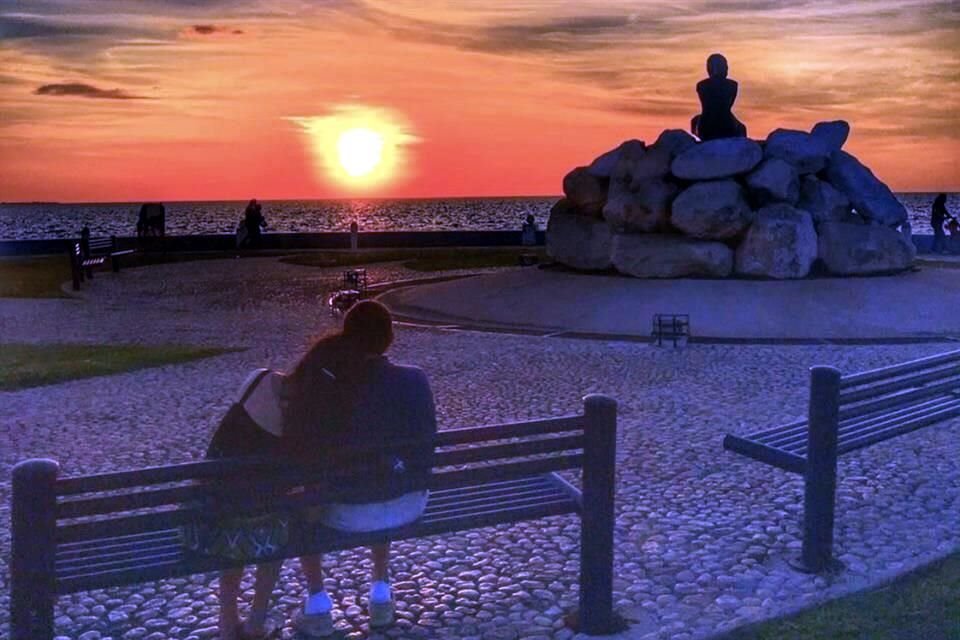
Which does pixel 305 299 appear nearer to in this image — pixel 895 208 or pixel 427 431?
pixel 895 208

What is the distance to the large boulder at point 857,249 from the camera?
19.6 meters

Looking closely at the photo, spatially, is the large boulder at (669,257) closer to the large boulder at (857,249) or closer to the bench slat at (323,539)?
the large boulder at (857,249)

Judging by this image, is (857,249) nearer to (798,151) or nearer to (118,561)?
(798,151)

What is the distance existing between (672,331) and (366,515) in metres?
11.1

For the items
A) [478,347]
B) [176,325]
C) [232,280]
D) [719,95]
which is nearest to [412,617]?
[478,347]

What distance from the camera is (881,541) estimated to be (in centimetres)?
695

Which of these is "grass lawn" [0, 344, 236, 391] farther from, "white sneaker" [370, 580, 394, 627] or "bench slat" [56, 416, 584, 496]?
"bench slat" [56, 416, 584, 496]

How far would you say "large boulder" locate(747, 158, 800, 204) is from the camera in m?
19.3

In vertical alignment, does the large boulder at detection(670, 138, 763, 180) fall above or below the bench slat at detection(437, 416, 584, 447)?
above

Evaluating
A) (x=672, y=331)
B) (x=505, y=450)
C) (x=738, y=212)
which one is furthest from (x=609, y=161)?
(x=505, y=450)

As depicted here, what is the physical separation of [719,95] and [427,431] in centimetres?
1720

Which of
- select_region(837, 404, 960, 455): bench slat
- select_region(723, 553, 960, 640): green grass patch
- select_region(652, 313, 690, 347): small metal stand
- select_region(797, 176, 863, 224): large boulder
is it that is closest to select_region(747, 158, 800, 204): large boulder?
select_region(797, 176, 863, 224): large boulder

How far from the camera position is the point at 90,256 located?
29422 mm

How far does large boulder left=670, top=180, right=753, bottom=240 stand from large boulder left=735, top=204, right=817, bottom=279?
326mm
